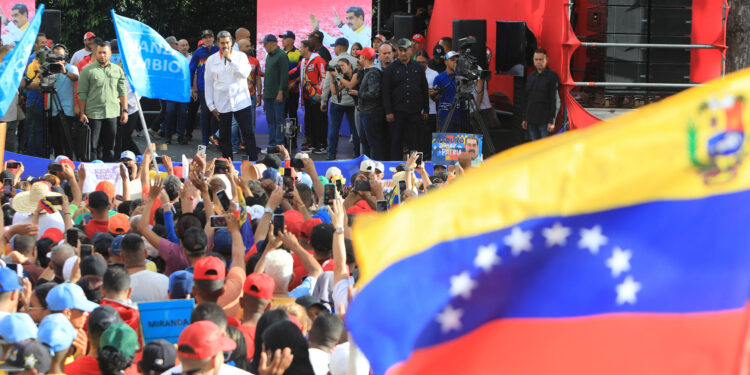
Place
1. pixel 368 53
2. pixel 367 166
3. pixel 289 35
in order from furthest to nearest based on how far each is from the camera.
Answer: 1. pixel 289 35
2. pixel 368 53
3. pixel 367 166

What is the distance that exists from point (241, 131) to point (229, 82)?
0.71 metres

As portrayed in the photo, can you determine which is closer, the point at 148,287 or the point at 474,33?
the point at 148,287

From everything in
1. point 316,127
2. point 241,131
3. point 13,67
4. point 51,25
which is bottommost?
point 316,127

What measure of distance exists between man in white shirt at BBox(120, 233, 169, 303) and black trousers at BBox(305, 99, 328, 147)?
1031 cm

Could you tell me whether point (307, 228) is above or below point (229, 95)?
below

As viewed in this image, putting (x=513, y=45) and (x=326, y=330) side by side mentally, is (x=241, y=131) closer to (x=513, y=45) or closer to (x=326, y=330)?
(x=513, y=45)

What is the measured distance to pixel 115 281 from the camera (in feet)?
19.1

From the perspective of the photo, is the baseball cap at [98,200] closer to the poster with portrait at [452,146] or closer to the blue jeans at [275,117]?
the poster with portrait at [452,146]

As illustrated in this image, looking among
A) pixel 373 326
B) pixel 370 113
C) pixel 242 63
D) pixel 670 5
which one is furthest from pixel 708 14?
pixel 373 326

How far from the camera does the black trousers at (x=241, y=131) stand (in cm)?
1498

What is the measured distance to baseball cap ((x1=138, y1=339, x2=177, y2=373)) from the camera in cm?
485

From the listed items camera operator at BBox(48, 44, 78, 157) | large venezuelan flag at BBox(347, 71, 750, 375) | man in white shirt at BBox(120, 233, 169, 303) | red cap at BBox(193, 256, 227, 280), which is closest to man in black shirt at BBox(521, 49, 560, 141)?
camera operator at BBox(48, 44, 78, 157)

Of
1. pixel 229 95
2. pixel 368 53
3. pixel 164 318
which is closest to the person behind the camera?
pixel 164 318

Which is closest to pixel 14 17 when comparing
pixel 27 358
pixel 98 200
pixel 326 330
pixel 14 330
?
pixel 98 200
